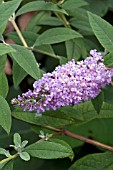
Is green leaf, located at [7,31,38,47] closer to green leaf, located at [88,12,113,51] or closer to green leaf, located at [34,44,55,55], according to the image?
green leaf, located at [34,44,55,55]

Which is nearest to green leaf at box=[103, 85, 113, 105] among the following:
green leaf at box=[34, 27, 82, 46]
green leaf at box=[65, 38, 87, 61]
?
green leaf at box=[65, 38, 87, 61]

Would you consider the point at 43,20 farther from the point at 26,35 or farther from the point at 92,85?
the point at 92,85

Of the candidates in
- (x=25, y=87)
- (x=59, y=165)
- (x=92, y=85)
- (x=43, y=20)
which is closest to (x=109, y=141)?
(x=59, y=165)

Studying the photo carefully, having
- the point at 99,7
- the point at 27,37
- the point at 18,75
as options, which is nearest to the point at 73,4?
the point at 27,37

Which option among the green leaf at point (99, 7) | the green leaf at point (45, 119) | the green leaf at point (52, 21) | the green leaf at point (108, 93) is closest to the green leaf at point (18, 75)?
the green leaf at point (45, 119)

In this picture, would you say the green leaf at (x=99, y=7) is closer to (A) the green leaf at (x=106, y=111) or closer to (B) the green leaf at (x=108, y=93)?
(B) the green leaf at (x=108, y=93)

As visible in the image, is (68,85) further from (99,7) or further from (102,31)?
(99,7)
